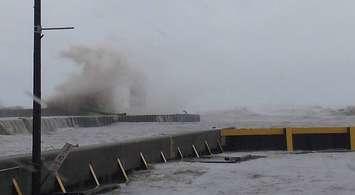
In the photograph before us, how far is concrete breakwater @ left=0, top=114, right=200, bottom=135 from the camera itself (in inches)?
2341

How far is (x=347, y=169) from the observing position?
20.1m

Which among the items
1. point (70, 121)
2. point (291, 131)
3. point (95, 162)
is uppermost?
point (70, 121)

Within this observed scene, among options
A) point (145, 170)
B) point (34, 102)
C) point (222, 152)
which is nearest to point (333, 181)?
point (145, 170)

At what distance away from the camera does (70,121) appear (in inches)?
3120

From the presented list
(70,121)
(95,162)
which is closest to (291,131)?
(95,162)

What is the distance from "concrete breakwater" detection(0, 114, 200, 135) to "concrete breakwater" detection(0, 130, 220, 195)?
34870 millimetres

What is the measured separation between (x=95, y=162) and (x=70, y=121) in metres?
64.2

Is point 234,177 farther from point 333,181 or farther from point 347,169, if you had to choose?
point 347,169

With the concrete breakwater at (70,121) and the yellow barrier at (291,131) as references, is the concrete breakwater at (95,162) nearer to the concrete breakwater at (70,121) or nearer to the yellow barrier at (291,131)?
the yellow barrier at (291,131)

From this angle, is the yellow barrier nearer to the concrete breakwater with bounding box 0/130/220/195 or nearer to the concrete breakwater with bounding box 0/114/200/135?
the concrete breakwater with bounding box 0/130/220/195

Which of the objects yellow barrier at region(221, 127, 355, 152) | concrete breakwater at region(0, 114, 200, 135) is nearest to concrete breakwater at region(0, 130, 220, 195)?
yellow barrier at region(221, 127, 355, 152)

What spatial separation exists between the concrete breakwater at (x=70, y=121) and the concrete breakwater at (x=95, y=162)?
34.9 metres

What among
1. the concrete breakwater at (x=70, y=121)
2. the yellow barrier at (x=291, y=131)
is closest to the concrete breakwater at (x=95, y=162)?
the yellow barrier at (x=291, y=131)

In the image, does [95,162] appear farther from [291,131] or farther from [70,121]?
[70,121]
